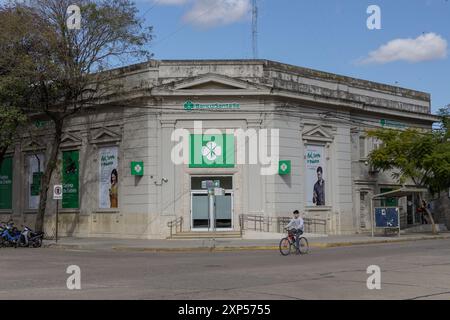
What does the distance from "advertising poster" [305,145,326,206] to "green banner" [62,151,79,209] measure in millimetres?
14023

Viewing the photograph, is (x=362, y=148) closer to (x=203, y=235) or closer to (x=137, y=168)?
(x=203, y=235)

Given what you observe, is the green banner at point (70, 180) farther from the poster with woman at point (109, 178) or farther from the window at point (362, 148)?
the window at point (362, 148)

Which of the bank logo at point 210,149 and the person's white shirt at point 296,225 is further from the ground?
the bank logo at point 210,149

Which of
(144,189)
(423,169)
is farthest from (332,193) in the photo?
(144,189)

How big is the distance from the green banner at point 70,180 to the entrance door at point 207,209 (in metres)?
8.37

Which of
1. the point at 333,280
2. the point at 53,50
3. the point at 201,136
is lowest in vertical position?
the point at 333,280

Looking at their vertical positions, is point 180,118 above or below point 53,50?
below

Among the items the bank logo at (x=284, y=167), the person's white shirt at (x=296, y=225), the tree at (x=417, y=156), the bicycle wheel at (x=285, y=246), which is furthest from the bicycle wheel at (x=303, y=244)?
the tree at (x=417, y=156)

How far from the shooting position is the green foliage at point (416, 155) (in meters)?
35.0

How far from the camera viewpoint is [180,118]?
32625 mm

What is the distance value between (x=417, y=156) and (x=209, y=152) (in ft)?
42.3

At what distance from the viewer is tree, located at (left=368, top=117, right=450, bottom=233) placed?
1379 inches
